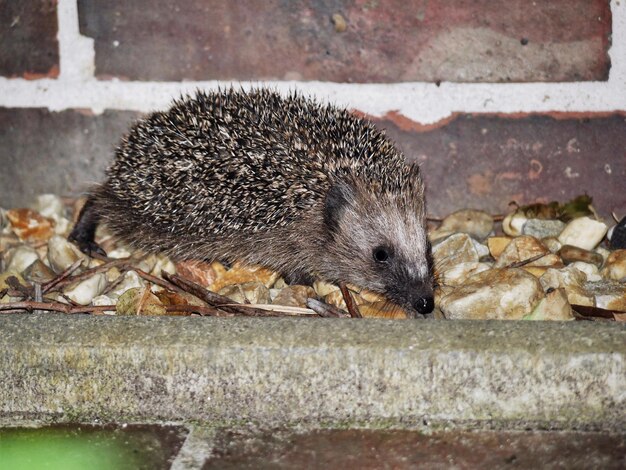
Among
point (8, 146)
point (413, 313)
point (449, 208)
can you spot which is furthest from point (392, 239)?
point (8, 146)

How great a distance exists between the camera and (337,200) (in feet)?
9.96

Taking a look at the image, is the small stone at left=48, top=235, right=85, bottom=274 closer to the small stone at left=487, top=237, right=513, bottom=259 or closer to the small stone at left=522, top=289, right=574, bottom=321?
the small stone at left=487, top=237, right=513, bottom=259

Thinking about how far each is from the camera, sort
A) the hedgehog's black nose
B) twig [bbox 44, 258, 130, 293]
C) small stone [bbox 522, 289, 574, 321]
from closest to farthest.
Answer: small stone [bbox 522, 289, 574, 321] → the hedgehog's black nose → twig [bbox 44, 258, 130, 293]

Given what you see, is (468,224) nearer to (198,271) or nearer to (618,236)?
(618,236)

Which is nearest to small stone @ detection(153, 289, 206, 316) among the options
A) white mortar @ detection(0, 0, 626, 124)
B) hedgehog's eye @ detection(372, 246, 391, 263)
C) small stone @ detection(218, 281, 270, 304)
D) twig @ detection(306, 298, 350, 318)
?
small stone @ detection(218, 281, 270, 304)

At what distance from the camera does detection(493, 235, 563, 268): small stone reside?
2982mm

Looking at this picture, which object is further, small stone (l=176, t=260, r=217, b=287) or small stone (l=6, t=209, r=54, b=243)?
small stone (l=6, t=209, r=54, b=243)

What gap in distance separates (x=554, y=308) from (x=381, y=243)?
0.82m

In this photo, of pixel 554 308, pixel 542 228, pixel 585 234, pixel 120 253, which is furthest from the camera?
pixel 120 253

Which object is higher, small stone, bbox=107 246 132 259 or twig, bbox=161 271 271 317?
twig, bbox=161 271 271 317

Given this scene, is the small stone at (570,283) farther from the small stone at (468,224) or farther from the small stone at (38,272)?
the small stone at (38,272)

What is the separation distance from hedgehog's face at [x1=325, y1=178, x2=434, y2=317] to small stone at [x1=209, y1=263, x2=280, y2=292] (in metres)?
0.32

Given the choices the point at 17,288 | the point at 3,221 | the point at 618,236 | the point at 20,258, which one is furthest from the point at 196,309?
the point at 618,236

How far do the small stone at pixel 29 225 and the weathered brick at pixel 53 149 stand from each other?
118 mm
